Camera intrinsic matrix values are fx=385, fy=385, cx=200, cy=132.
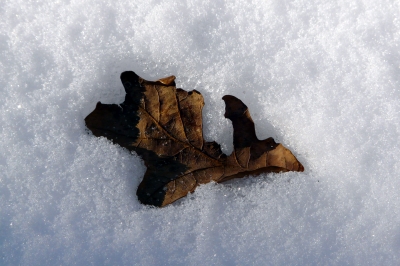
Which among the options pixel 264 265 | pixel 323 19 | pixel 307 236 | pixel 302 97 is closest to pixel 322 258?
pixel 307 236

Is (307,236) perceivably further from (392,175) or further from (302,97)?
(302,97)

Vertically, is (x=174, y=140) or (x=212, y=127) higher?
(x=212, y=127)

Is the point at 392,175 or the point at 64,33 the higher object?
the point at 392,175
